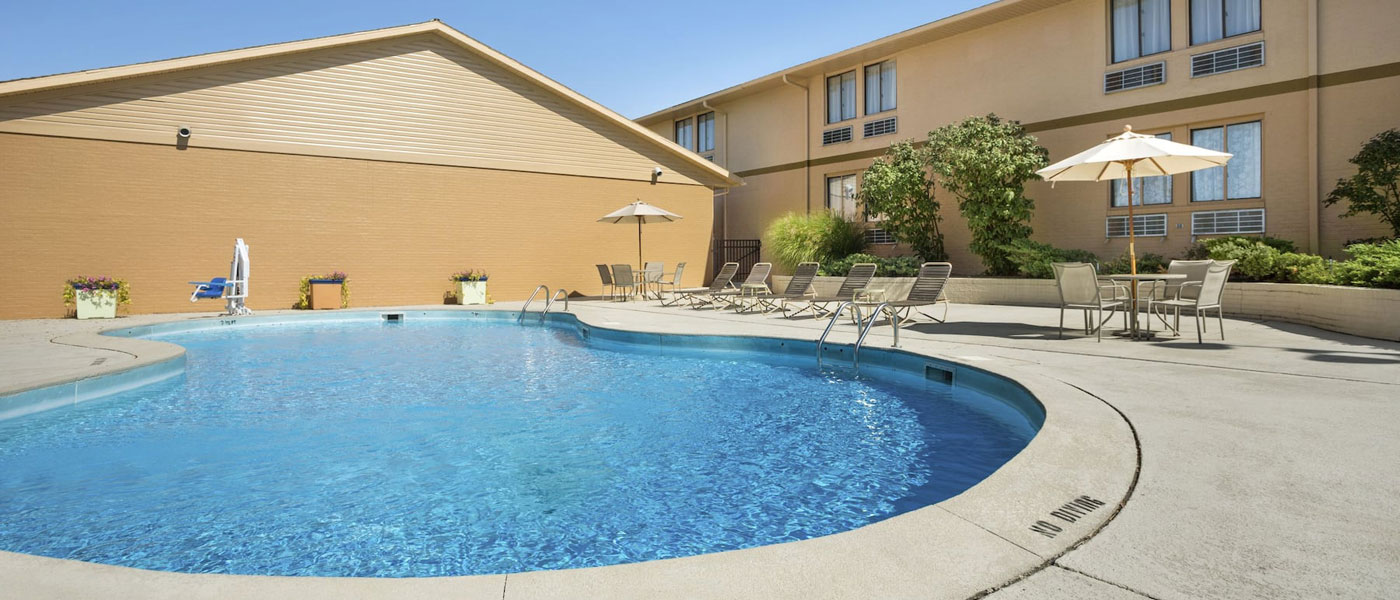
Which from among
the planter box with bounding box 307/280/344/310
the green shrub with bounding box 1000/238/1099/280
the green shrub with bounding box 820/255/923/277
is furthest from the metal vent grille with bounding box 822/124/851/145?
the planter box with bounding box 307/280/344/310

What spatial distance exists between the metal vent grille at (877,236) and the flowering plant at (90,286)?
14.6 m

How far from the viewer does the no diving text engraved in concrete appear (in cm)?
239

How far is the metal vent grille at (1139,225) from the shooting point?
12.8 meters

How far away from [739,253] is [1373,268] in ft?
46.9

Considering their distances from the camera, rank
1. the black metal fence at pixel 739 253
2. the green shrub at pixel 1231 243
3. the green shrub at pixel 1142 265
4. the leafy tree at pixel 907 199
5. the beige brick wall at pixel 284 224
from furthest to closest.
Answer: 1. the black metal fence at pixel 739 253
2. the leafy tree at pixel 907 199
3. the beige brick wall at pixel 284 224
4. the green shrub at pixel 1142 265
5. the green shrub at pixel 1231 243

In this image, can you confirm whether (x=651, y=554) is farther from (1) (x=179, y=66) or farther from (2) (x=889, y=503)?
(1) (x=179, y=66)

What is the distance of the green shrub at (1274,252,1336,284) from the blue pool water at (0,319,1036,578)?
6309mm

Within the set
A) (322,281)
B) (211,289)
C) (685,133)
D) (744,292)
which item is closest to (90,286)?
(211,289)

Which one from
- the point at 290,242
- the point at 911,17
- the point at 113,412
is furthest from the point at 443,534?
the point at 911,17

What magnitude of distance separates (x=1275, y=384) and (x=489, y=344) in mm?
8449

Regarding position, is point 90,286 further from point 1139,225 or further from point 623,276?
point 1139,225

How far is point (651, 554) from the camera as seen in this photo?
10.0 feet

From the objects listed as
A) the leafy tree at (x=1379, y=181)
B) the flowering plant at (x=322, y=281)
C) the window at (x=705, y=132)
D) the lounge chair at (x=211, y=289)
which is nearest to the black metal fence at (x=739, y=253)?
the window at (x=705, y=132)

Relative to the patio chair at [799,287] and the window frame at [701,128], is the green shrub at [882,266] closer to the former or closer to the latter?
the patio chair at [799,287]
